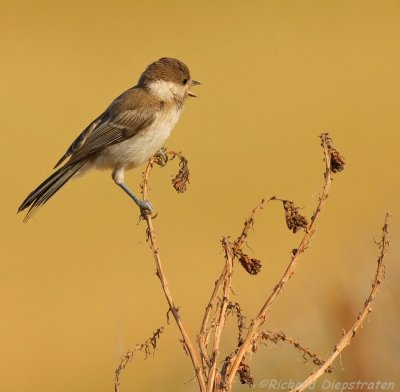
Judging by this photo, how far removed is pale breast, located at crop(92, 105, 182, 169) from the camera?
3.87 m

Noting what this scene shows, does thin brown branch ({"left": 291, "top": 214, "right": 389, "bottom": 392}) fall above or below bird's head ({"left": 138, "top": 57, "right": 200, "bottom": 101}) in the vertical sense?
below

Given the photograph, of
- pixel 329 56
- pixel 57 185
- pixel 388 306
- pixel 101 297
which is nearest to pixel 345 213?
pixel 101 297

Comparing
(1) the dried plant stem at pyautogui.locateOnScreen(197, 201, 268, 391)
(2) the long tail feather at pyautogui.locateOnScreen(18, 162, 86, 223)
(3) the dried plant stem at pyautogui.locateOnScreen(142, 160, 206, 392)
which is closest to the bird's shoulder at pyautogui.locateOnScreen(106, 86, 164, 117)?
(2) the long tail feather at pyautogui.locateOnScreen(18, 162, 86, 223)

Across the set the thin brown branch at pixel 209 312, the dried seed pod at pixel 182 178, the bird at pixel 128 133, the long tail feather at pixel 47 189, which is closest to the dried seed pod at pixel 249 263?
the thin brown branch at pixel 209 312

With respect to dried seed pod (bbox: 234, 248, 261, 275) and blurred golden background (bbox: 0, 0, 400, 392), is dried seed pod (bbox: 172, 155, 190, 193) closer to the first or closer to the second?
blurred golden background (bbox: 0, 0, 400, 392)

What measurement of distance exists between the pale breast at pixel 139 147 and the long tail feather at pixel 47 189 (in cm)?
12

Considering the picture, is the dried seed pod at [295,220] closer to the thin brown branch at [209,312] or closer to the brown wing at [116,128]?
the thin brown branch at [209,312]

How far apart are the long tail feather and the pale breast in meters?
0.12

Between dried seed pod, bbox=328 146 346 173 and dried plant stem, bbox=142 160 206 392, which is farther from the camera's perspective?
dried seed pod, bbox=328 146 346 173

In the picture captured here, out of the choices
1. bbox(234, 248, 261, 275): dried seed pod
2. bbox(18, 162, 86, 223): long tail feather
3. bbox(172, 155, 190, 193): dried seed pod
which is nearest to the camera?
bbox(234, 248, 261, 275): dried seed pod

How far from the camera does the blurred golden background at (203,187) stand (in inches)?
105

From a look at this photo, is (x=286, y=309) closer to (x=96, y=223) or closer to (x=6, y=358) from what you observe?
(x=6, y=358)

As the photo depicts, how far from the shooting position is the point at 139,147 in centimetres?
387

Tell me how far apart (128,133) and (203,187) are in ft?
10.5
